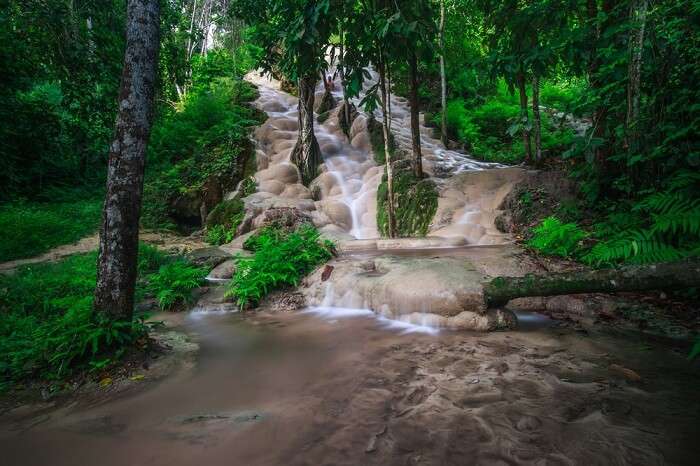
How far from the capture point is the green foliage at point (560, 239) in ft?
16.8

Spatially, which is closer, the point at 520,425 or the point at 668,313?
the point at 520,425

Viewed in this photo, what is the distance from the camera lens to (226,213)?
10.5 meters

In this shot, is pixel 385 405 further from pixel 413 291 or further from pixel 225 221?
pixel 225 221

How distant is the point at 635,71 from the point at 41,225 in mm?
12926

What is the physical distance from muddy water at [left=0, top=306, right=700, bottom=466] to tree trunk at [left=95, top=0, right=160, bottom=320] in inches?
39.5

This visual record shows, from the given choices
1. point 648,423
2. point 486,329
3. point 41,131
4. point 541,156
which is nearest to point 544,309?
point 486,329

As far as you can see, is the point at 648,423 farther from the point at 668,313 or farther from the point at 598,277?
the point at 668,313

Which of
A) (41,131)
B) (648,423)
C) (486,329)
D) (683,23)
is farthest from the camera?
(41,131)

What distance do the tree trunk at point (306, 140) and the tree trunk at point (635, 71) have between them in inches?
362

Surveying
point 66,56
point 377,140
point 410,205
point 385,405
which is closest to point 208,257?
point 66,56

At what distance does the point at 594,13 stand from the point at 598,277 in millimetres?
5566

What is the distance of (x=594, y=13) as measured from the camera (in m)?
6.12

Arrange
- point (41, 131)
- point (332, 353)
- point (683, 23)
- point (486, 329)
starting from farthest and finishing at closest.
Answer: point (41, 131)
point (683, 23)
point (486, 329)
point (332, 353)

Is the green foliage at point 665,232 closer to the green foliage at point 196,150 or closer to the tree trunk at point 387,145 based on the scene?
the tree trunk at point 387,145
